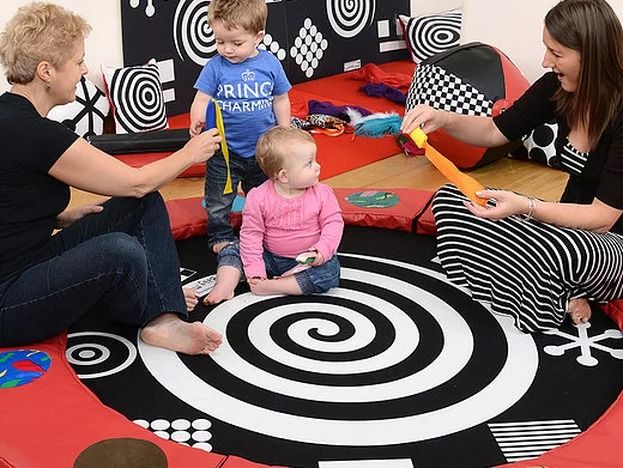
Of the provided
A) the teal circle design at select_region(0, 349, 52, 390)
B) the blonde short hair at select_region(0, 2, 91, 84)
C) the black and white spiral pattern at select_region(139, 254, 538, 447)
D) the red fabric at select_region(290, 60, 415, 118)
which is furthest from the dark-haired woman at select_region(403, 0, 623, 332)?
the red fabric at select_region(290, 60, 415, 118)

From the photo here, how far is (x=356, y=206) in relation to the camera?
278 cm

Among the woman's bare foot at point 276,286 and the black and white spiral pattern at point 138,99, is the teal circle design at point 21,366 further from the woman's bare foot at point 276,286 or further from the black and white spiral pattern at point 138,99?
the black and white spiral pattern at point 138,99

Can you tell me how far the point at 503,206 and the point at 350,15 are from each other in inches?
104

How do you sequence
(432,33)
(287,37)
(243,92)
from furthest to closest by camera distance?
(432,33) → (287,37) → (243,92)

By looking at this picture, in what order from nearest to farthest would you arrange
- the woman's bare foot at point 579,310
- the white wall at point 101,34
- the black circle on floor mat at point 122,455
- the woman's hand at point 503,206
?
the black circle on floor mat at point 122,455 → the woman's hand at point 503,206 → the woman's bare foot at point 579,310 → the white wall at point 101,34

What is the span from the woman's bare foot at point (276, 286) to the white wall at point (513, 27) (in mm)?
1704

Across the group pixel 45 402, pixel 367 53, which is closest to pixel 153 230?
pixel 45 402

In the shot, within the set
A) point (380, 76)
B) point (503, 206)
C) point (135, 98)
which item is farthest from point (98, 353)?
point (380, 76)

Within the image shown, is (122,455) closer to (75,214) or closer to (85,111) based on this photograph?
(75,214)

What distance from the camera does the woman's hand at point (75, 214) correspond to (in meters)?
2.09

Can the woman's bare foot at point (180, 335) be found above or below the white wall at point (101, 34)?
below

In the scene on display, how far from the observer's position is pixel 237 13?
2338 millimetres

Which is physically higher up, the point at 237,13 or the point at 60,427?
the point at 237,13

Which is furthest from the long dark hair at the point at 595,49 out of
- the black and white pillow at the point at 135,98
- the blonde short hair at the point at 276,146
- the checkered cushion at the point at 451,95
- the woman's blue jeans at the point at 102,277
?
the black and white pillow at the point at 135,98
